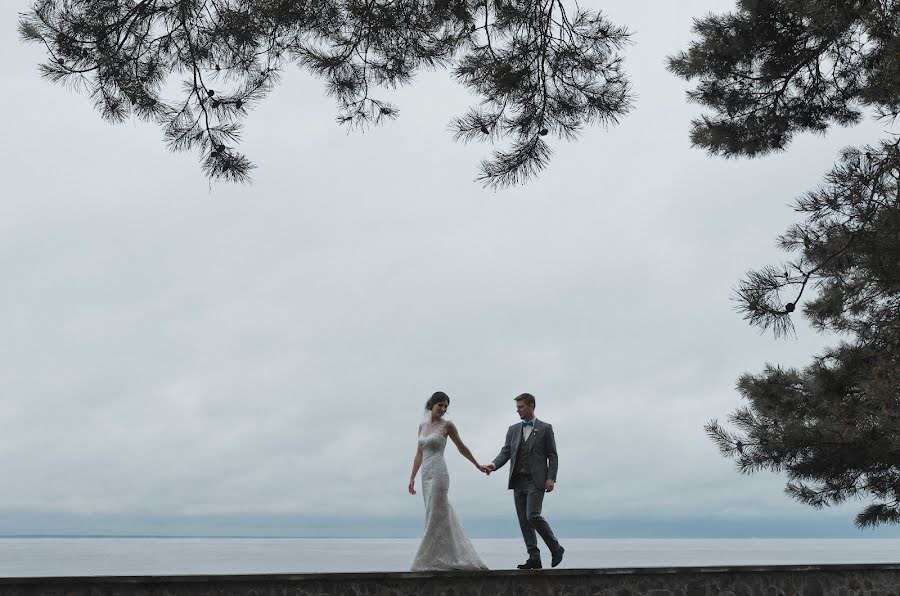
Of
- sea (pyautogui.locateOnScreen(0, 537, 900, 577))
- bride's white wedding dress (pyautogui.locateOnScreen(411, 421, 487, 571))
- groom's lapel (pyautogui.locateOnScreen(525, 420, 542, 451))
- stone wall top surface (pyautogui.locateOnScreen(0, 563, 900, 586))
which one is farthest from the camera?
sea (pyautogui.locateOnScreen(0, 537, 900, 577))

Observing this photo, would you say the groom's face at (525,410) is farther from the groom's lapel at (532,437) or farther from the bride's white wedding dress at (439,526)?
the bride's white wedding dress at (439,526)

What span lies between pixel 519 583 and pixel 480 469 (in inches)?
43.1

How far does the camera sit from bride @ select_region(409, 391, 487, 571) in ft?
24.8

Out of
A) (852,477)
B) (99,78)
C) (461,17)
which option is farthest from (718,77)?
(99,78)

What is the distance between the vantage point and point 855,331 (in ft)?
41.3

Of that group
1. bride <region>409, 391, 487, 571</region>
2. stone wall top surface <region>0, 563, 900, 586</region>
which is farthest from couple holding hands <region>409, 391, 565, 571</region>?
stone wall top surface <region>0, 563, 900, 586</region>

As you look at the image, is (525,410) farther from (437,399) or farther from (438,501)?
(438,501)

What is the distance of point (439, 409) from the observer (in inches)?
310

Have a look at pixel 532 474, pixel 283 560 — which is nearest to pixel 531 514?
pixel 532 474

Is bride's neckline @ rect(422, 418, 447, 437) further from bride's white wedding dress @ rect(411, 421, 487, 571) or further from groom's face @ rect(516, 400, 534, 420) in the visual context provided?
groom's face @ rect(516, 400, 534, 420)

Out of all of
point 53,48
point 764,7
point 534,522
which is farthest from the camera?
point 764,7

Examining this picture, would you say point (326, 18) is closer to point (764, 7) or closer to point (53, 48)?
point (53, 48)

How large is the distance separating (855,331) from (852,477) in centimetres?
204

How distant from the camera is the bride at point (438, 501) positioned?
757 centimetres
